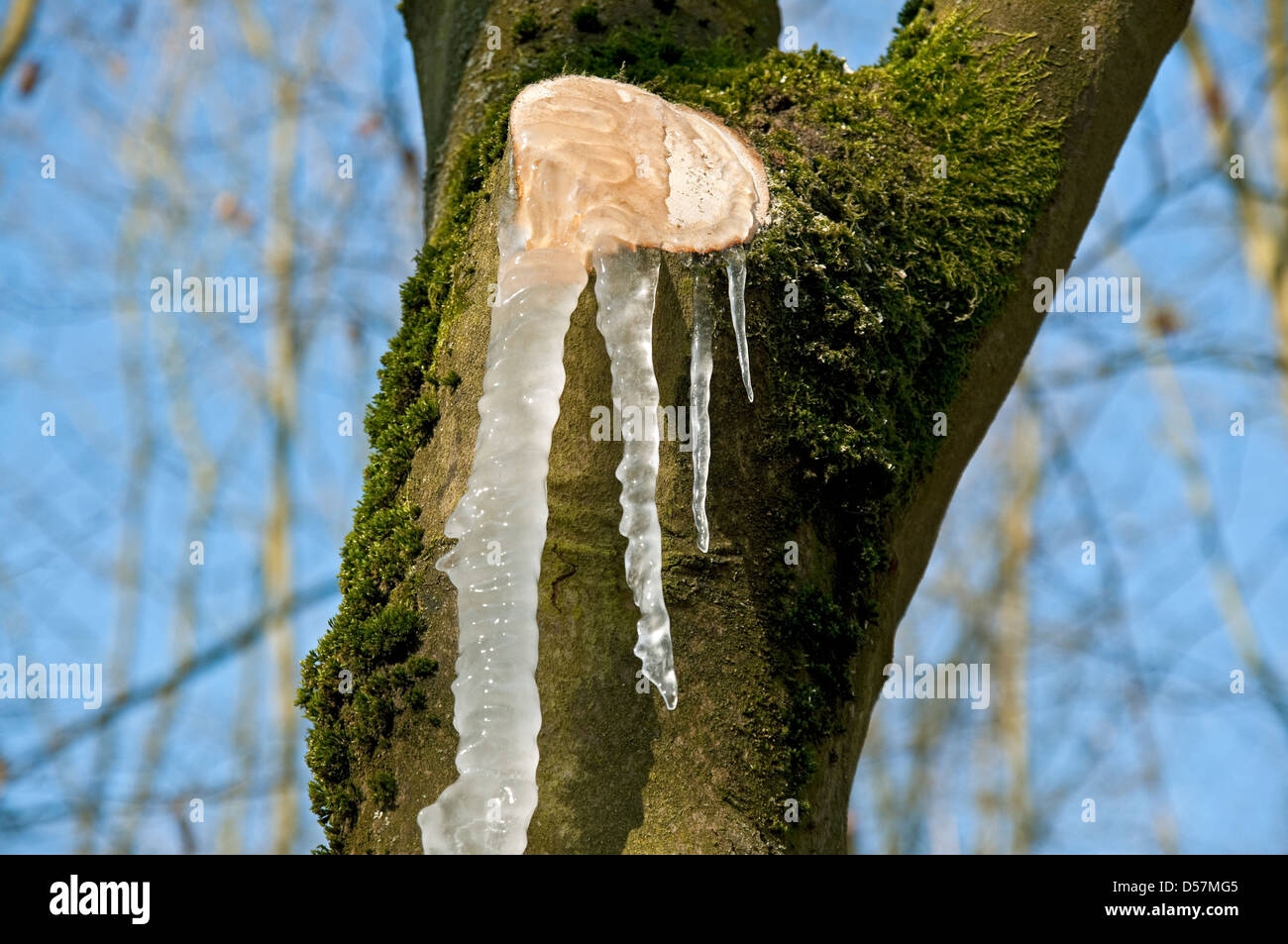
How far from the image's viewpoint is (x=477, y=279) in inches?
76.9

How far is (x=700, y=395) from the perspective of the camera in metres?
1.82

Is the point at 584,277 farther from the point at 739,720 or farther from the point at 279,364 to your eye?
the point at 279,364

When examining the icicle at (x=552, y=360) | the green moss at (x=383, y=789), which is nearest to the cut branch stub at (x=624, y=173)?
the icicle at (x=552, y=360)

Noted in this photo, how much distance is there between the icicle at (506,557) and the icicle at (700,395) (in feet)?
0.64

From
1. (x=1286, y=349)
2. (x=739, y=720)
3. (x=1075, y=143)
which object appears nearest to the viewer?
(x=739, y=720)

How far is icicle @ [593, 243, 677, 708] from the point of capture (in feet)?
5.64

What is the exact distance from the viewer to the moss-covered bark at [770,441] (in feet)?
5.63

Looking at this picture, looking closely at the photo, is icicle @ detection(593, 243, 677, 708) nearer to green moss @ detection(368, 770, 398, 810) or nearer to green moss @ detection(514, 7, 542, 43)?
green moss @ detection(368, 770, 398, 810)

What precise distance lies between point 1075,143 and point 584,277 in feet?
3.87

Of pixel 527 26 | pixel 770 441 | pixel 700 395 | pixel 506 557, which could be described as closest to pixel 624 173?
pixel 700 395

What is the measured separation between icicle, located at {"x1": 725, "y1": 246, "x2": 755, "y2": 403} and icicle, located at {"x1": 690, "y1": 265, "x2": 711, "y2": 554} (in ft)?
0.13

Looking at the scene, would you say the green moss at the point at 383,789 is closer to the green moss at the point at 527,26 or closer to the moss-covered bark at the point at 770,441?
the moss-covered bark at the point at 770,441

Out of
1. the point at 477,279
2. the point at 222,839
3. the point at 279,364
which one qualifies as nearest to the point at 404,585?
the point at 477,279
